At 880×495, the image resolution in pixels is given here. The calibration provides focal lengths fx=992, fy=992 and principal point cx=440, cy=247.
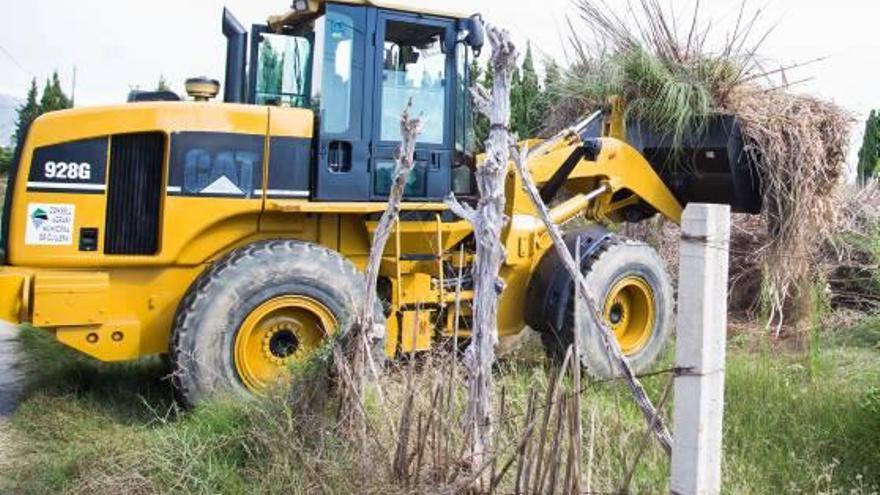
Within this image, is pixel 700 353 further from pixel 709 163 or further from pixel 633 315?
pixel 709 163

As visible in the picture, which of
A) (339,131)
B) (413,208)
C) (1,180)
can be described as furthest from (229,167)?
(1,180)

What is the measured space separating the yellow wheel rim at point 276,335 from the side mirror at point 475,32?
7.15 feet

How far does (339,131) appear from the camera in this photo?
659 cm

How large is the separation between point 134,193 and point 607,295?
3435mm

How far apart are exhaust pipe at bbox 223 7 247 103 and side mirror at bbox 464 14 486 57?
1.78m

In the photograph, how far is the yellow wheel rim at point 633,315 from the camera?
25.0 feet

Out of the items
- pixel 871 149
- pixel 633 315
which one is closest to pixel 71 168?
pixel 633 315

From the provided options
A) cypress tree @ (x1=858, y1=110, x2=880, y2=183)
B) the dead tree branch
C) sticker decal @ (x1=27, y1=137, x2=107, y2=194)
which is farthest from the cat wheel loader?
cypress tree @ (x1=858, y1=110, x2=880, y2=183)

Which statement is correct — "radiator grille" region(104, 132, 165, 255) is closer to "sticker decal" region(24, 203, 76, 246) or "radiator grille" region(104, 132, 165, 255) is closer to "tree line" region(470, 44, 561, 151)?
"sticker decal" region(24, 203, 76, 246)

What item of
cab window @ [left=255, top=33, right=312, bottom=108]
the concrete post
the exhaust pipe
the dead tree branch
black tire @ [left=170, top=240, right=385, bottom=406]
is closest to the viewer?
the concrete post

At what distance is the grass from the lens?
4363mm

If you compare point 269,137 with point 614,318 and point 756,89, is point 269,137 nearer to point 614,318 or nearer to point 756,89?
point 614,318

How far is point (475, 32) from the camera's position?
22.6 ft

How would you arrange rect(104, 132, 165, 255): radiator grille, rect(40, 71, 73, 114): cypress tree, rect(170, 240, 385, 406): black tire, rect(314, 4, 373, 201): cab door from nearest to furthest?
1. rect(170, 240, 385, 406): black tire
2. rect(104, 132, 165, 255): radiator grille
3. rect(314, 4, 373, 201): cab door
4. rect(40, 71, 73, 114): cypress tree
